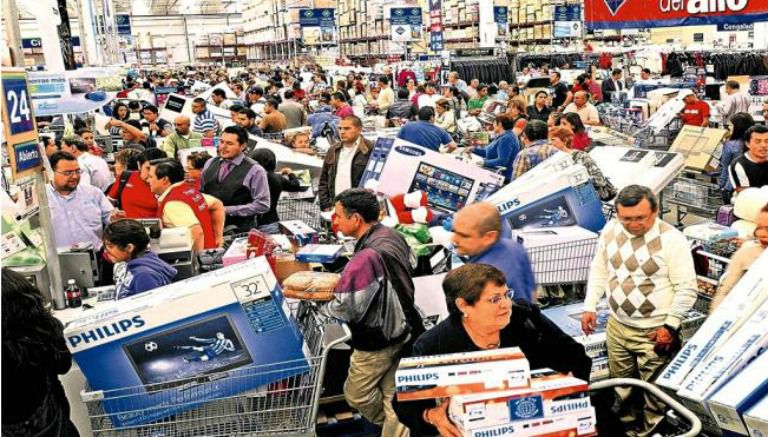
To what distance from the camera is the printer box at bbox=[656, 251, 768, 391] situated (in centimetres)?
309

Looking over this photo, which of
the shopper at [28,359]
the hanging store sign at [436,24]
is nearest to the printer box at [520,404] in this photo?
the shopper at [28,359]

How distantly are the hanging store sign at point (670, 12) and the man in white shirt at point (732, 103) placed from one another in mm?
3331

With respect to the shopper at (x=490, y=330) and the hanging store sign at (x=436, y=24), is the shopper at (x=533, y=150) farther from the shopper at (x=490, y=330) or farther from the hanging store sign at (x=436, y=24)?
the hanging store sign at (x=436, y=24)

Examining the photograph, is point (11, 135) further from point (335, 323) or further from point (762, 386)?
point (762, 386)

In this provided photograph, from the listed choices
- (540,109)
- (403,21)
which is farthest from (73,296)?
(403,21)

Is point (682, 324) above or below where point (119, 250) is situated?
below

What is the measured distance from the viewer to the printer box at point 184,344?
3.36m

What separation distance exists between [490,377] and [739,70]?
747 inches

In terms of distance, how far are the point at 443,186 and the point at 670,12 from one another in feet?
18.1

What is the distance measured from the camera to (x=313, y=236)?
5.36 m

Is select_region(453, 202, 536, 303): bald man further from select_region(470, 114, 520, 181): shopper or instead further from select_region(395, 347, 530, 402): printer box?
select_region(470, 114, 520, 181): shopper

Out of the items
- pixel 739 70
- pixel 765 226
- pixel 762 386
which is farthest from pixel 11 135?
pixel 739 70

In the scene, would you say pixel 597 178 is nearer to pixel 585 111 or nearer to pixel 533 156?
pixel 533 156

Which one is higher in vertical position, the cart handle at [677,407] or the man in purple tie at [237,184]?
the man in purple tie at [237,184]
